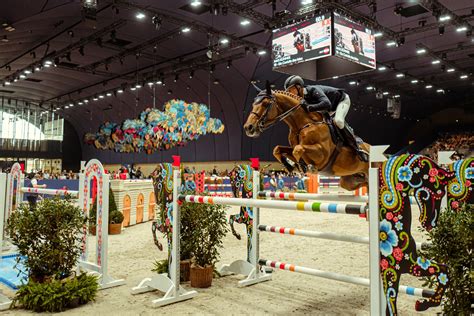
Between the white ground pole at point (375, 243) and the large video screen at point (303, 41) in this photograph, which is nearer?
the white ground pole at point (375, 243)

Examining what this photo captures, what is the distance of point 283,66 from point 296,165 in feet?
13.8

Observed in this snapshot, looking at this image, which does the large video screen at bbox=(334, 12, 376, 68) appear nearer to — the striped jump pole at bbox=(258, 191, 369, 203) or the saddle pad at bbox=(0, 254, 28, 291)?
the striped jump pole at bbox=(258, 191, 369, 203)

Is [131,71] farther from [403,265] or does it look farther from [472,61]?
[403,265]

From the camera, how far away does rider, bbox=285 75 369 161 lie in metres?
3.49

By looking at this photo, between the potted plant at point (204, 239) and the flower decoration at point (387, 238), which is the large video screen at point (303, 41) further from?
the flower decoration at point (387, 238)

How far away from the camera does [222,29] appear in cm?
1296

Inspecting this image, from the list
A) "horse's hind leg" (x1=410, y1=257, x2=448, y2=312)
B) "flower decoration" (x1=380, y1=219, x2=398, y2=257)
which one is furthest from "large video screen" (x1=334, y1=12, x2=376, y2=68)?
"horse's hind leg" (x1=410, y1=257, x2=448, y2=312)

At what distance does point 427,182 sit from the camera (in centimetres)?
170

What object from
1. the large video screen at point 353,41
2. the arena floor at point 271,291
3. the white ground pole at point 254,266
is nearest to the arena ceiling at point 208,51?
the large video screen at point 353,41

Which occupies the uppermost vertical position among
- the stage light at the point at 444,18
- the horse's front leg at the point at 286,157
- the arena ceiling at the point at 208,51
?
the arena ceiling at the point at 208,51

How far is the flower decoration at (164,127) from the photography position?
1191 centimetres

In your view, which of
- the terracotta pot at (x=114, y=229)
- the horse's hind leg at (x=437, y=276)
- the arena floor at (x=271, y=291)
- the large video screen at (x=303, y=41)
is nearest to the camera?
the horse's hind leg at (x=437, y=276)

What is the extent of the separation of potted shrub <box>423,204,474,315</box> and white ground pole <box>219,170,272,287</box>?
2.23m

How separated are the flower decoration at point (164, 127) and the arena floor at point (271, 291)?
643cm
